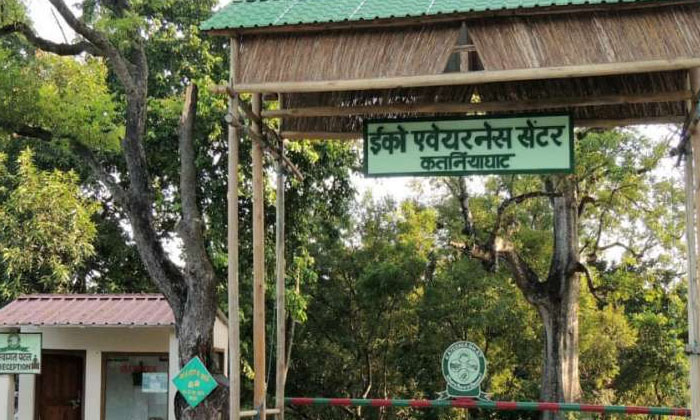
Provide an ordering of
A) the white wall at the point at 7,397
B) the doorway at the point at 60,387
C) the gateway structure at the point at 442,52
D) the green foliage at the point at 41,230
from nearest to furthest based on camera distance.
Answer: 1. the gateway structure at the point at 442,52
2. the white wall at the point at 7,397
3. the doorway at the point at 60,387
4. the green foliage at the point at 41,230

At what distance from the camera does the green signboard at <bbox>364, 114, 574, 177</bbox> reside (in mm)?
6309

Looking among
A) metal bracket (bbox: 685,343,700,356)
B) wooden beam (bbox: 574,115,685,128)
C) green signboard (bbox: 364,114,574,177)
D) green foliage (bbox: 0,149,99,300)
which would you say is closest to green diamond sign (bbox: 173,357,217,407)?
green signboard (bbox: 364,114,574,177)

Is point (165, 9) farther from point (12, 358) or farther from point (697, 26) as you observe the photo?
point (697, 26)

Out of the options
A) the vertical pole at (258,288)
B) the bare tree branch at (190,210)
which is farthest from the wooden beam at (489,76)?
the bare tree branch at (190,210)

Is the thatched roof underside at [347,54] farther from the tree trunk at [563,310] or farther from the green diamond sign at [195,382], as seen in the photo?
the tree trunk at [563,310]

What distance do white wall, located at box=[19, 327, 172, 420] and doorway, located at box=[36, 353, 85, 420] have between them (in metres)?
0.24

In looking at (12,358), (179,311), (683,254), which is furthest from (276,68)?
(683,254)

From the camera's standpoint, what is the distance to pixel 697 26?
535 cm

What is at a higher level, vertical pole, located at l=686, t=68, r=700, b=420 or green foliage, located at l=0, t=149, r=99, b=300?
green foliage, located at l=0, t=149, r=99, b=300

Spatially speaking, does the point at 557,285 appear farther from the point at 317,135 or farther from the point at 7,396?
the point at 7,396

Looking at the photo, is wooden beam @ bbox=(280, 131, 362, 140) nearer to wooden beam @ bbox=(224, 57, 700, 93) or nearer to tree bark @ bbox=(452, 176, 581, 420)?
wooden beam @ bbox=(224, 57, 700, 93)

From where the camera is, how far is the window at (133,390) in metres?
11.3

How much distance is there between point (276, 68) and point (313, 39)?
337 millimetres

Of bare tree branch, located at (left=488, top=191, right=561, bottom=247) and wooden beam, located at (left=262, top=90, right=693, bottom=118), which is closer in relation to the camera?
wooden beam, located at (left=262, top=90, right=693, bottom=118)
